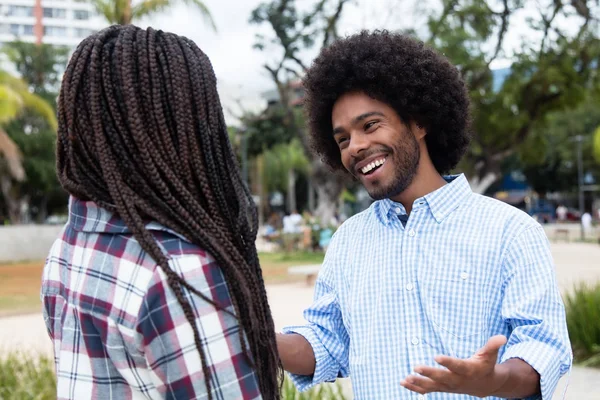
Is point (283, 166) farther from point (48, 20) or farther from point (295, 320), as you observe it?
point (48, 20)

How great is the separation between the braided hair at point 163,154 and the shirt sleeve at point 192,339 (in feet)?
0.08

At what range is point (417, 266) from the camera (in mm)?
2066

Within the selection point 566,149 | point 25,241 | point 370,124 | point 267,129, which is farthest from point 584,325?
point 566,149

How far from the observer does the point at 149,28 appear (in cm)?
142

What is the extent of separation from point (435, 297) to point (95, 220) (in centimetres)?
106

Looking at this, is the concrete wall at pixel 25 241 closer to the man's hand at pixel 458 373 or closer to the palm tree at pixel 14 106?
the palm tree at pixel 14 106

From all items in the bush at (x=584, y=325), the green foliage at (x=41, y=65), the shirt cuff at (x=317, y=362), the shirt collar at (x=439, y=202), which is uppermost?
the green foliage at (x=41, y=65)

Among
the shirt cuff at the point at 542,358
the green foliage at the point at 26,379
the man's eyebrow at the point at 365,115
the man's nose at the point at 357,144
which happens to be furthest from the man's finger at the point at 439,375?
the green foliage at the point at 26,379

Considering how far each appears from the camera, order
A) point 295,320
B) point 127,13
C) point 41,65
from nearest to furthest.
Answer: point 295,320 → point 127,13 → point 41,65

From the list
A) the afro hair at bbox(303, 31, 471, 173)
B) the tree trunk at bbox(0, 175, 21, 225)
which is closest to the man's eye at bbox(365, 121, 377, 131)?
the afro hair at bbox(303, 31, 471, 173)

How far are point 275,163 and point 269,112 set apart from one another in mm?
28950

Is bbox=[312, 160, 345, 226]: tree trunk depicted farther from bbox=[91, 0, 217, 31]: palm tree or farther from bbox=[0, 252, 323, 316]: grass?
bbox=[91, 0, 217, 31]: palm tree

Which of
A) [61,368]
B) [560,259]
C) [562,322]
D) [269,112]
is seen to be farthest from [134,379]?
[269,112]

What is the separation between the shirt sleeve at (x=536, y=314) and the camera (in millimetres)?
1802
